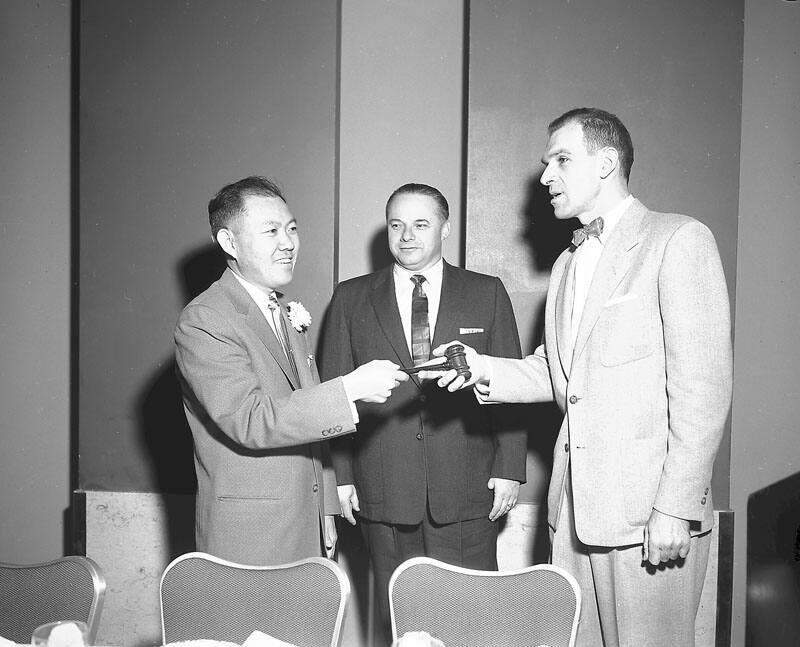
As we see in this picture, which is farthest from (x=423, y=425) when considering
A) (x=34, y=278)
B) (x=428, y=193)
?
(x=34, y=278)

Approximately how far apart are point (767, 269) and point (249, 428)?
2808mm

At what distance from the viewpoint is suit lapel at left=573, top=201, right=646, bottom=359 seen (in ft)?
8.29

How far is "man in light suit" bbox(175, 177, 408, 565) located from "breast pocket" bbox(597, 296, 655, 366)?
2.27 ft

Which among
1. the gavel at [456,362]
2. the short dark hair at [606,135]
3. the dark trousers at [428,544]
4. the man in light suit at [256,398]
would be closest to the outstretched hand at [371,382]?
the man in light suit at [256,398]

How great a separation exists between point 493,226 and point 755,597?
7.68ft

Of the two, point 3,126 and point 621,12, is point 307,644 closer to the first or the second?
point 621,12

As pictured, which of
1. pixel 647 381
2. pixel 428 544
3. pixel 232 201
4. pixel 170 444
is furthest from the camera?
pixel 170 444

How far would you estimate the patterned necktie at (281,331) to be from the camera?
2859 mm

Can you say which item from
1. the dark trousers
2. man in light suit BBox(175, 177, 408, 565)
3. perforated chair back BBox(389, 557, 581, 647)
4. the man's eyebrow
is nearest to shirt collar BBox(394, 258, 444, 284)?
man in light suit BBox(175, 177, 408, 565)

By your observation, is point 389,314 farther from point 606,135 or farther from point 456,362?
point 606,135

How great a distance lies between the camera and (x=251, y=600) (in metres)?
2.12

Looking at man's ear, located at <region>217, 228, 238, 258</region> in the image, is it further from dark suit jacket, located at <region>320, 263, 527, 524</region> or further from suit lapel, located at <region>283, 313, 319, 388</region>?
dark suit jacket, located at <region>320, 263, 527, 524</region>

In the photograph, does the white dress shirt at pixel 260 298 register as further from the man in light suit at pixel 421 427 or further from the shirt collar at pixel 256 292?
the man in light suit at pixel 421 427

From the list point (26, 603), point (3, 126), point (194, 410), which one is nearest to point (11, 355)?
point (3, 126)
